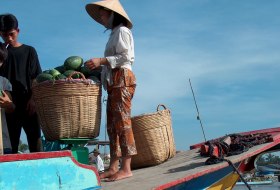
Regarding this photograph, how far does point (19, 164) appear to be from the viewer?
2.29 m

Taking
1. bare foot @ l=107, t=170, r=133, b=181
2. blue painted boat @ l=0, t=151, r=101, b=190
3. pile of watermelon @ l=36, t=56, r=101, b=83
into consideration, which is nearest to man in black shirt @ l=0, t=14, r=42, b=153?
pile of watermelon @ l=36, t=56, r=101, b=83

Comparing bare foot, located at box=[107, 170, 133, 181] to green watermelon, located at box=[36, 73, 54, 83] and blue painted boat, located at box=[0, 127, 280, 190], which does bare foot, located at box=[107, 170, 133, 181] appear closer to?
blue painted boat, located at box=[0, 127, 280, 190]

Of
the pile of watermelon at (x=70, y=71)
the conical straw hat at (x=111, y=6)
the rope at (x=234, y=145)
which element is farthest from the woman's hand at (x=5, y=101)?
the rope at (x=234, y=145)

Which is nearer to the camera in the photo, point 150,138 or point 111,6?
point 111,6

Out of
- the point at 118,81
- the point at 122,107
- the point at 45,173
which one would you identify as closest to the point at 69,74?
the point at 118,81

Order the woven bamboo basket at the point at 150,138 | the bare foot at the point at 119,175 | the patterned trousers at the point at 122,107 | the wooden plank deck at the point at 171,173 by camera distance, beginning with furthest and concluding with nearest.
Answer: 1. the woven bamboo basket at the point at 150,138
2. the patterned trousers at the point at 122,107
3. the bare foot at the point at 119,175
4. the wooden plank deck at the point at 171,173

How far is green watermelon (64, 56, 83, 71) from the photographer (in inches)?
Result: 156

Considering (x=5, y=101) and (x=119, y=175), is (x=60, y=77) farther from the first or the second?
(x=119, y=175)

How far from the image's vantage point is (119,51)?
3648mm

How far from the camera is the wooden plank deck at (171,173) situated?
3.02 meters

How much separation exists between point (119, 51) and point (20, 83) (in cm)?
99

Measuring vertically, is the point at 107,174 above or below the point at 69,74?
below

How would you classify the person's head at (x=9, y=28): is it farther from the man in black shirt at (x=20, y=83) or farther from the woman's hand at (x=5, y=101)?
the woman's hand at (x=5, y=101)

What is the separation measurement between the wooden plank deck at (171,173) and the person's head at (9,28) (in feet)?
5.16
